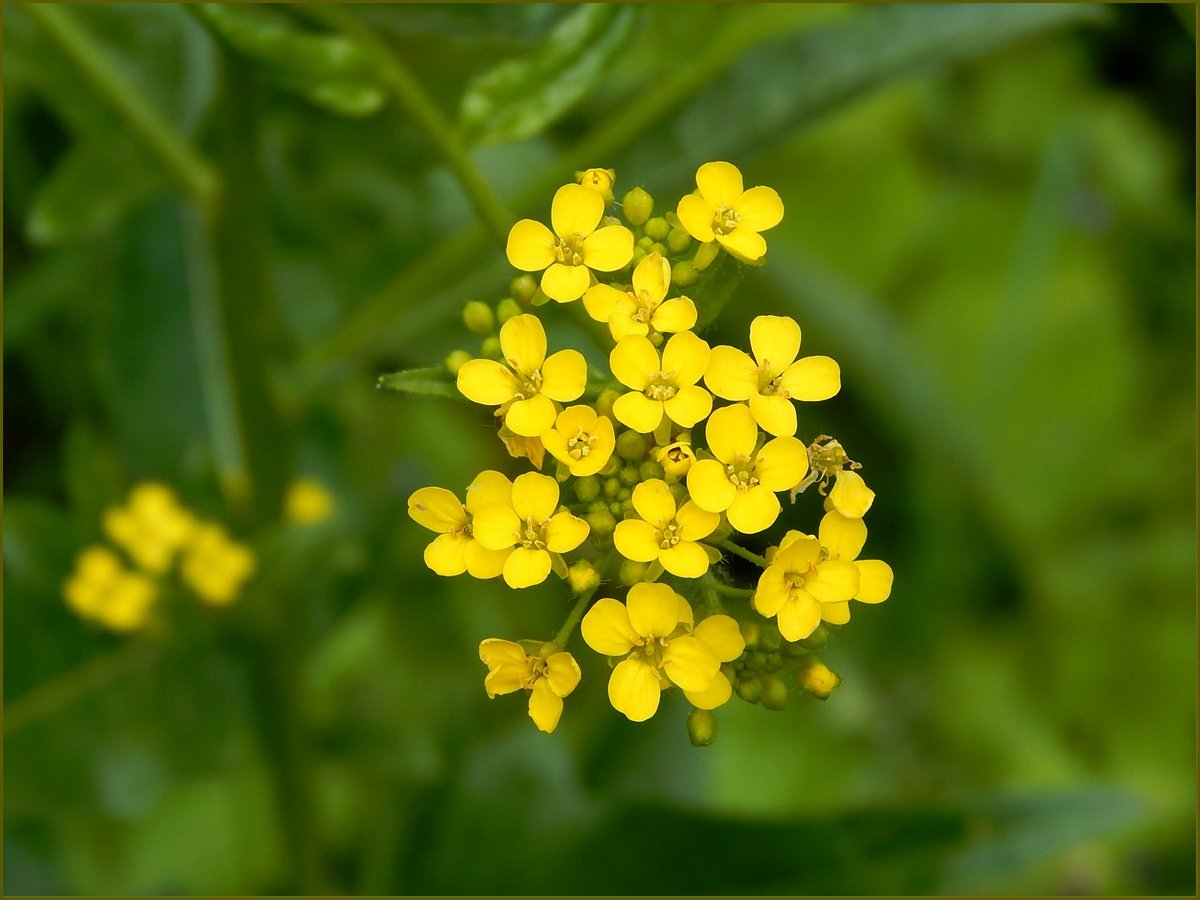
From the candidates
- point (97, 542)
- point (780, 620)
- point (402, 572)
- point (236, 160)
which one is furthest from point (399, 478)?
point (780, 620)

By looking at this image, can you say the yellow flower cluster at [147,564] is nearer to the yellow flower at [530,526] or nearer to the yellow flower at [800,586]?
the yellow flower at [530,526]

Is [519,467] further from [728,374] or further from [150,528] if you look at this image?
[728,374]

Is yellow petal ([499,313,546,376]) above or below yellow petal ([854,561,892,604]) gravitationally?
above

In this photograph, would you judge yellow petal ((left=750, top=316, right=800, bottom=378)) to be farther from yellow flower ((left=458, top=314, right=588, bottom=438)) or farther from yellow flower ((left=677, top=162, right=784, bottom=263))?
yellow flower ((left=458, top=314, right=588, bottom=438))

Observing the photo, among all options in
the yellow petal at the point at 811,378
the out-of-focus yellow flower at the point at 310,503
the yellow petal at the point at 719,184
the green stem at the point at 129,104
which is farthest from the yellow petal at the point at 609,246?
the out-of-focus yellow flower at the point at 310,503

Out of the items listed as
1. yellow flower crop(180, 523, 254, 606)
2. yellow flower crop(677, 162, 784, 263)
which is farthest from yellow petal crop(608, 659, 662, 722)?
yellow flower crop(180, 523, 254, 606)

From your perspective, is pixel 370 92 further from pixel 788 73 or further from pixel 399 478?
pixel 399 478
